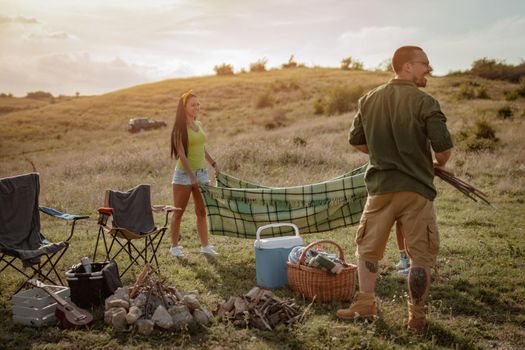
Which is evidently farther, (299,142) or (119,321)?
(299,142)

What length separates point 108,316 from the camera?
4312 mm

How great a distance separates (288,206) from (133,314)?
94.4 inches

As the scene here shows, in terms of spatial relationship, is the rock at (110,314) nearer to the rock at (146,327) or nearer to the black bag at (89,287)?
the rock at (146,327)

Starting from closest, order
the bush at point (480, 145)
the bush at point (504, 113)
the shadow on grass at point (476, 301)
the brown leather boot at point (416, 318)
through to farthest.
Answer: the brown leather boot at point (416, 318), the shadow on grass at point (476, 301), the bush at point (480, 145), the bush at point (504, 113)

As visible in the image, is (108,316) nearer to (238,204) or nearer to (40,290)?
(40,290)

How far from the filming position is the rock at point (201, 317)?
430cm

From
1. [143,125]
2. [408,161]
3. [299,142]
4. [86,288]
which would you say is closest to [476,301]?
[408,161]

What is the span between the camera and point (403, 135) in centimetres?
386

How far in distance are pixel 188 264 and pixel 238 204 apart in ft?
3.14

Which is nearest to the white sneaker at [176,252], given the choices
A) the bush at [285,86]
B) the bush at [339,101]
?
the bush at [339,101]

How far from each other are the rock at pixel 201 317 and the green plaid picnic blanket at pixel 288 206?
193cm

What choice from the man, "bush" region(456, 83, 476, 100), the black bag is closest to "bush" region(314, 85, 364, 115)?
"bush" region(456, 83, 476, 100)

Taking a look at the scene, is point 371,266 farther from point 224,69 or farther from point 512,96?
point 224,69

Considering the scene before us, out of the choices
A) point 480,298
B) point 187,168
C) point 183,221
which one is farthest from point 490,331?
point 183,221
